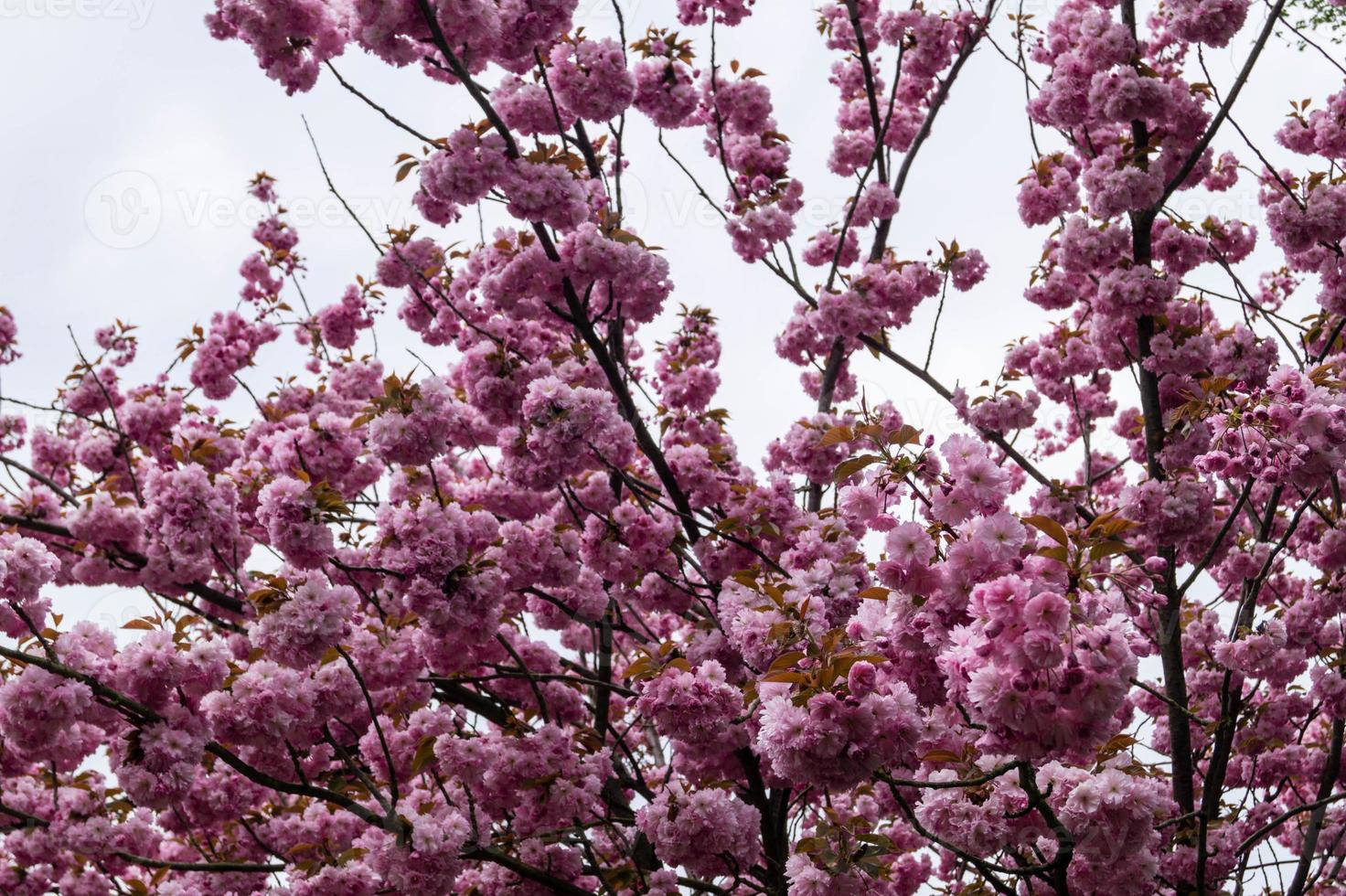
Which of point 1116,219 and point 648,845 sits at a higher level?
point 1116,219

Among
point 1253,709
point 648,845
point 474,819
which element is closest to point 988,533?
point 474,819

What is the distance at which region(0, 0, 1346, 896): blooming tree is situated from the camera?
2.79 m

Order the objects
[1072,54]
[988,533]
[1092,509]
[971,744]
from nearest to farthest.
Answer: [988,533] < [971,744] < [1072,54] < [1092,509]

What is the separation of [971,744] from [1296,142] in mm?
4999

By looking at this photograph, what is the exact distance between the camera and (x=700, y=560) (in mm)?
5477

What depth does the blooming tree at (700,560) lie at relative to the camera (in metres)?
2.79

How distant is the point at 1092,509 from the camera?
6508mm

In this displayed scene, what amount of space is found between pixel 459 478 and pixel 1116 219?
518cm

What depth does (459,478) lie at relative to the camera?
26.4ft

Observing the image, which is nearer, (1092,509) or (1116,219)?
(1116,219)

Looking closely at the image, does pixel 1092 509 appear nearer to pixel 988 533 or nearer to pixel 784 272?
pixel 784 272

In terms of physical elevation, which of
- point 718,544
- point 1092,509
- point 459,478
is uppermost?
point 459,478

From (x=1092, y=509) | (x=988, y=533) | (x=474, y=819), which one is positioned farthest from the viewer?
(x=1092, y=509)

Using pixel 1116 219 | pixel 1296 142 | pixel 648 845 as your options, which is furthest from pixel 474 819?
pixel 1296 142
